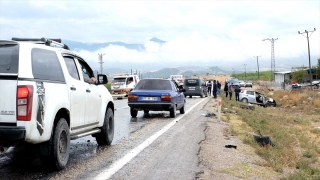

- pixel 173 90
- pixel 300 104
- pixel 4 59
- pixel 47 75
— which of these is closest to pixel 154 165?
pixel 47 75

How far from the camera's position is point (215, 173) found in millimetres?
7016

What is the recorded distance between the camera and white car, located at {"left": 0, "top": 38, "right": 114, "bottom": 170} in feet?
18.5

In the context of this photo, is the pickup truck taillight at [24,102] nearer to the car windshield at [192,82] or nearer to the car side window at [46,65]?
the car side window at [46,65]

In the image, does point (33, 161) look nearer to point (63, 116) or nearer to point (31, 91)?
point (63, 116)

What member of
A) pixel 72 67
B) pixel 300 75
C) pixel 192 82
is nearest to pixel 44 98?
pixel 72 67

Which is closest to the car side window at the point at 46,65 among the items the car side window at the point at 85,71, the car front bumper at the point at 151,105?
the car side window at the point at 85,71

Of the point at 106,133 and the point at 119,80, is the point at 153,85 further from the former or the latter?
the point at 119,80

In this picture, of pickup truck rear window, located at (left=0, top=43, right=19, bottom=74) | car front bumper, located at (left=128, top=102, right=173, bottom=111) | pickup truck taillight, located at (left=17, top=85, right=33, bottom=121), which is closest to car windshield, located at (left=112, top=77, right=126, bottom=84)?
car front bumper, located at (left=128, top=102, right=173, bottom=111)

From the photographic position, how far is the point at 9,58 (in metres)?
5.93

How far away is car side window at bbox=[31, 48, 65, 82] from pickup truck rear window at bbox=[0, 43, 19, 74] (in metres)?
0.27

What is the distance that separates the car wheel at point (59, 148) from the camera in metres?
6.36

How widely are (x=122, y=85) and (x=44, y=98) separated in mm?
31658

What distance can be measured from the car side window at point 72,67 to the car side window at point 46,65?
0.49 m

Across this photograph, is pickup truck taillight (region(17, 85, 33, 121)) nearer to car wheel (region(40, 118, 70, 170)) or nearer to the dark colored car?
car wheel (region(40, 118, 70, 170))
